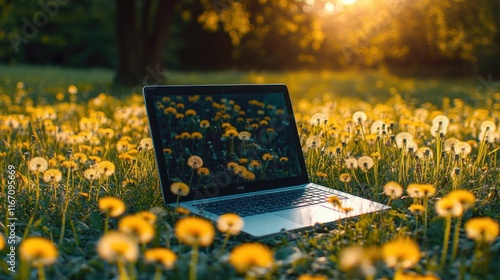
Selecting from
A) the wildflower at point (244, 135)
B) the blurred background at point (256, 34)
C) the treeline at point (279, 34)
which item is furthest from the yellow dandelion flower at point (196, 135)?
the treeline at point (279, 34)

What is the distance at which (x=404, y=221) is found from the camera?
2.63 metres

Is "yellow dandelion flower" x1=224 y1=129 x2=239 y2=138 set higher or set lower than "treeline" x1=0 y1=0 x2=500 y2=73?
lower

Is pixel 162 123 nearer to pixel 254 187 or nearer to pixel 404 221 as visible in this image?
pixel 254 187

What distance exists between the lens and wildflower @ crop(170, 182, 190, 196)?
242 cm

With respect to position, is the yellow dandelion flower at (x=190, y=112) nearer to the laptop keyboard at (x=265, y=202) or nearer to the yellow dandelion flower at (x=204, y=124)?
the yellow dandelion flower at (x=204, y=124)

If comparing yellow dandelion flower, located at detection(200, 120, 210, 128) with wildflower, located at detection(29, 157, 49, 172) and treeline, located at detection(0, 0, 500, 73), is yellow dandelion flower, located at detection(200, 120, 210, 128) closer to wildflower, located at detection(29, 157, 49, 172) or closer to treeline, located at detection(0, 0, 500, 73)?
wildflower, located at detection(29, 157, 49, 172)

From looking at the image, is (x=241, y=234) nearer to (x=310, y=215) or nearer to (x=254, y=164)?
(x=310, y=215)

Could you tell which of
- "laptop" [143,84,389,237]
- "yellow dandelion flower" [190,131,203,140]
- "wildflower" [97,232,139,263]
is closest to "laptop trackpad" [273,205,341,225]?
"laptop" [143,84,389,237]

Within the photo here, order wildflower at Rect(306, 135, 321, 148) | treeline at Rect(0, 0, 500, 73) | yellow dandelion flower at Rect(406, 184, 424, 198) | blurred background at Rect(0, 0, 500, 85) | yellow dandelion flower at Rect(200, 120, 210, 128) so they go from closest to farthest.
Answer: yellow dandelion flower at Rect(406, 184, 424, 198) → yellow dandelion flower at Rect(200, 120, 210, 128) → wildflower at Rect(306, 135, 321, 148) → blurred background at Rect(0, 0, 500, 85) → treeline at Rect(0, 0, 500, 73)

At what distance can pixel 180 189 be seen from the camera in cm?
247

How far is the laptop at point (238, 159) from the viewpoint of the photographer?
8.29 ft

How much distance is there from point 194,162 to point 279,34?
30.4 metres

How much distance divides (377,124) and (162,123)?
65.2 inches

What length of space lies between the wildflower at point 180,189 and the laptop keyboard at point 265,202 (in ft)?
0.43
